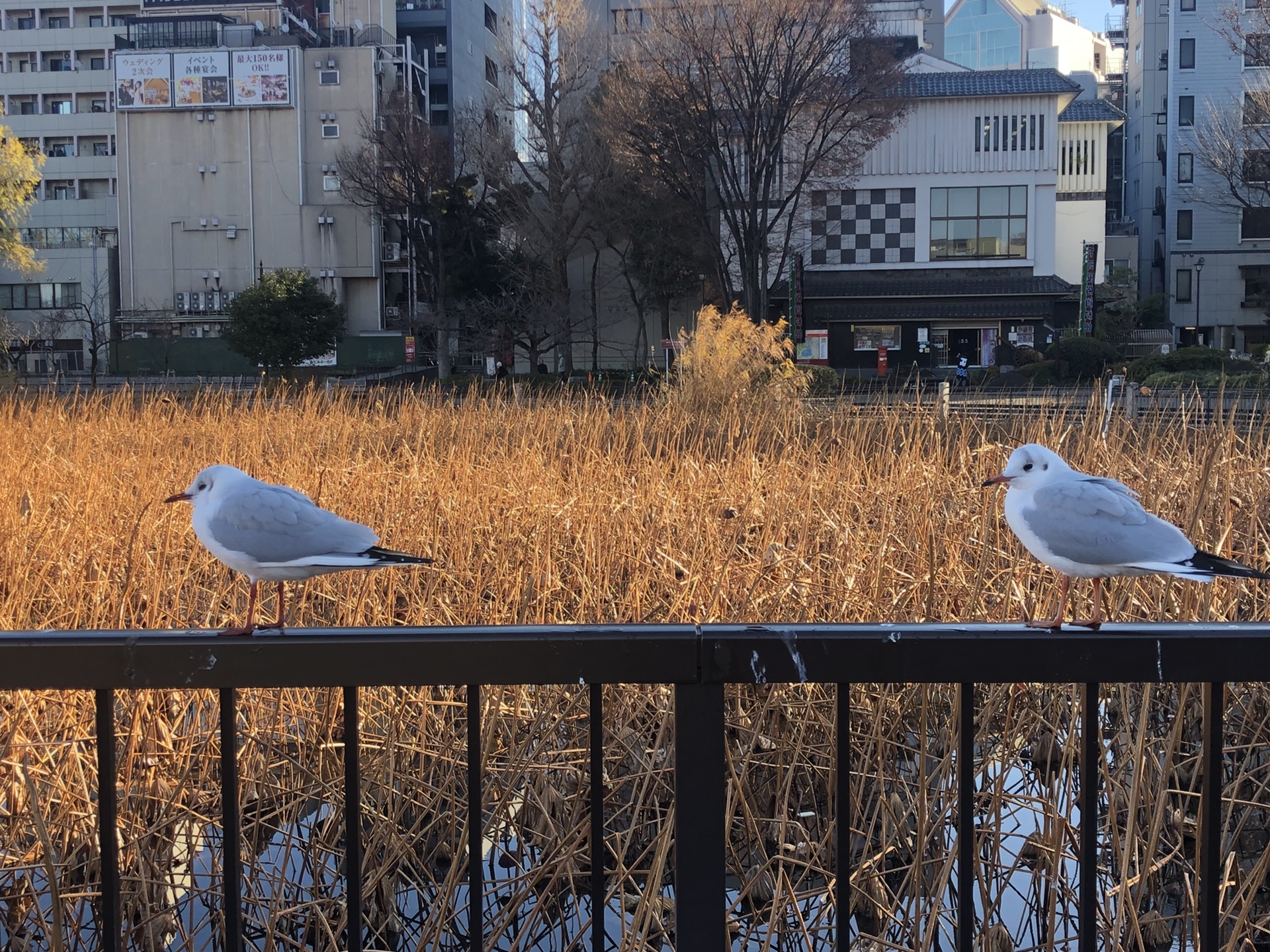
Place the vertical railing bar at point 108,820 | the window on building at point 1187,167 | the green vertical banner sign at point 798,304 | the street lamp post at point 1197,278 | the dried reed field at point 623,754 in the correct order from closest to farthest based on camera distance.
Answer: the vertical railing bar at point 108,820, the dried reed field at point 623,754, the green vertical banner sign at point 798,304, the street lamp post at point 1197,278, the window on building at point 1187,167

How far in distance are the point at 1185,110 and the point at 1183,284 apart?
676 centimetres

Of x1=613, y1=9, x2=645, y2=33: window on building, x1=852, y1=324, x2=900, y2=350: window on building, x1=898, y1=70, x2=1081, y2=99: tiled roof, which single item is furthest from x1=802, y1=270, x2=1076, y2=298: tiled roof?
x1=613, y1=9, x2=645, y2=33: window on building

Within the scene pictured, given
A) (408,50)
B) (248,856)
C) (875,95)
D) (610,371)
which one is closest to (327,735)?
(248,856)

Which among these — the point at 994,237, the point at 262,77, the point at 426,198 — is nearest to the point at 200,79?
the point at 262,77

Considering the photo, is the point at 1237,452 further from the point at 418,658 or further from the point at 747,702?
the point at 418,658

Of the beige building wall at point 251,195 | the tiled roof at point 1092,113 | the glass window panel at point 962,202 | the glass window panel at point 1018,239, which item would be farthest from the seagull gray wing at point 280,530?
the tiled roof at point 1092,113

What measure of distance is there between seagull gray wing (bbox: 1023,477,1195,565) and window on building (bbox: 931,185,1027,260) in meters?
34.8

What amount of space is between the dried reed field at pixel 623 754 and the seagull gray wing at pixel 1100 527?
1.09 m

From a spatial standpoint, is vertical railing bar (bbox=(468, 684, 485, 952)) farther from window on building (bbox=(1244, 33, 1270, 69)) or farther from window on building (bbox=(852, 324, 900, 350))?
window on building (bbox=(852, 324, 900, 350))

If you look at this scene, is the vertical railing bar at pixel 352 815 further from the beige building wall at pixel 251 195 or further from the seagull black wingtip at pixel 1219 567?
the beige building wall at pixel 251 195

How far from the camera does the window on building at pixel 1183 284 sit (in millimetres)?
43281

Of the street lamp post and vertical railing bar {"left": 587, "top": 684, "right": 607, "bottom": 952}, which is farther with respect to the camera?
the street lamp post

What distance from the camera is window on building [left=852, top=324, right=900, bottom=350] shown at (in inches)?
1404

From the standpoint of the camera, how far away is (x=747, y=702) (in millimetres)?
4074
